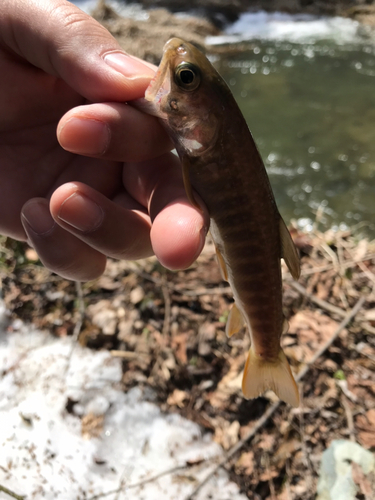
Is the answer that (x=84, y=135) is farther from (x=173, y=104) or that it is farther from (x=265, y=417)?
(x=265, y=417)

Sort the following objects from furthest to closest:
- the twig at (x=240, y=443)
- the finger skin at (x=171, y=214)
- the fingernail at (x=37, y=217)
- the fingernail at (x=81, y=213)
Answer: the twig at (x=240, y=443), the fingernail at (x=37, y=217), the fingernail at (x=81, y=213), the finger skin at (x=171, y=214)

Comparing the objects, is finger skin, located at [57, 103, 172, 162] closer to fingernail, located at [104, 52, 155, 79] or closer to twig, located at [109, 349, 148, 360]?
fingernail, located at [104, 52, 155, 79]

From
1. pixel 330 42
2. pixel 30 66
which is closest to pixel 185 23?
pixel 330 42

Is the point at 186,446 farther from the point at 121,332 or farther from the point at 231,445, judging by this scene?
the point at 121,332

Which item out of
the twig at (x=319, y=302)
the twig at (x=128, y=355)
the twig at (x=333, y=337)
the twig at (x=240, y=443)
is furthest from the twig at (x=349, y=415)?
the twig at (x=128, y=355)

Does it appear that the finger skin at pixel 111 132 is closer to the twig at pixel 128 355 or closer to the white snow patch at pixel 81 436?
the twig at pixel 128 355

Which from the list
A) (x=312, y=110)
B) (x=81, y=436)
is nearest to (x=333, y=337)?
(x=81, y=436)

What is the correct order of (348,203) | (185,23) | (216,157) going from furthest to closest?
(185,23)
(348,203)
(216,157)
